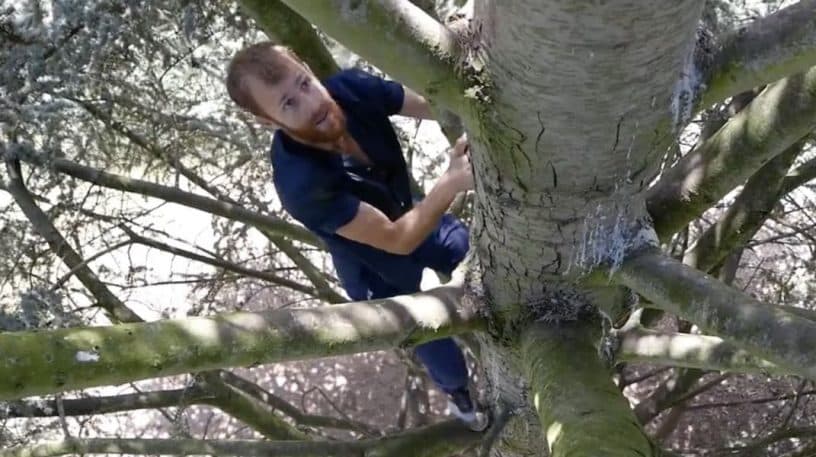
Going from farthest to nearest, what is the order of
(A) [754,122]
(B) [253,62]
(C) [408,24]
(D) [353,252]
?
(D) [353,252] < (B) [253,62] < (A) [754,122] < (C) [408,24]

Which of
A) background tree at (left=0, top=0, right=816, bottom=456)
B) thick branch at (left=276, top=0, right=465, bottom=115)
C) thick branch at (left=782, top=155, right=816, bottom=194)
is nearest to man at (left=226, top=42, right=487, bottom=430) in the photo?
background tree at (left=0, top=0, right=816, bottom=456)

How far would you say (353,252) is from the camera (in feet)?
7.00

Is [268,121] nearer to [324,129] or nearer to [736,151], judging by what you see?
[324,129]

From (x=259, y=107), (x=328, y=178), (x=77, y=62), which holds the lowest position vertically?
(x=328, y=178)

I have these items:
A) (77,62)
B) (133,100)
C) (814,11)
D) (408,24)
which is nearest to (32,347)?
(408,24)

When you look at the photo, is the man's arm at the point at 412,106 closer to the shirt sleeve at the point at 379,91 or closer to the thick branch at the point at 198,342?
the shirt sleeve at the point at 379,91

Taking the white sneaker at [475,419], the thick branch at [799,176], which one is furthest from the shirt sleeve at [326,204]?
the thick branch at [799,176]

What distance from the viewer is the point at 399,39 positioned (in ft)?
3.51

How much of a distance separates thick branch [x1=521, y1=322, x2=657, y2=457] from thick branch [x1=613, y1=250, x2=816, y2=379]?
149mm

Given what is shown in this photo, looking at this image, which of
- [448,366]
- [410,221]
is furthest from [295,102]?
[448,366]

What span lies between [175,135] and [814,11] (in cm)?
221

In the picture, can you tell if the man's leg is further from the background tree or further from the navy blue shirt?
the background tree

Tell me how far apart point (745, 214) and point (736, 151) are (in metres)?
0.95

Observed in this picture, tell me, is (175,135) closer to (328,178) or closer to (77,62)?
(77,62)
